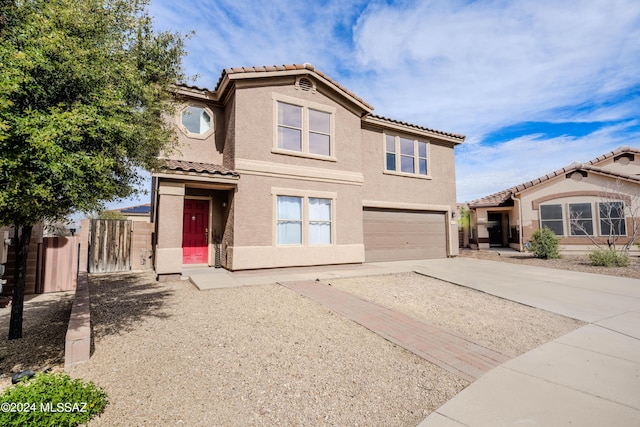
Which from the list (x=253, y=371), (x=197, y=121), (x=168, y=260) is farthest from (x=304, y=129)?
(x=253, y=371)

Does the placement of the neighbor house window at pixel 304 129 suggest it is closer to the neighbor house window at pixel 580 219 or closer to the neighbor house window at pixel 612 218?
the neighbor house window at pixel 580 219

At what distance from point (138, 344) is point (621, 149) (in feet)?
98.0

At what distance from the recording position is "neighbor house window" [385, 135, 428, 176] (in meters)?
15.1

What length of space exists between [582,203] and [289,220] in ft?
59.6

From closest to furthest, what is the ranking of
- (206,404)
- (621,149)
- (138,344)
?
1. (206,404)
2. (138,344)
3. (621,149)

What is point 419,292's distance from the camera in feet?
28.3

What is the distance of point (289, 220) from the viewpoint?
1151 cm

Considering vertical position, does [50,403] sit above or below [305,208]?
below

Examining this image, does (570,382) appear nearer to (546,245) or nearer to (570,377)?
(570,377)

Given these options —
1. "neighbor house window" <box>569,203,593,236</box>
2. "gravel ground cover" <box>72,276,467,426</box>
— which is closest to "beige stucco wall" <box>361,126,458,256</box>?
"neighbor house window" <box>569,203,593,236</box>

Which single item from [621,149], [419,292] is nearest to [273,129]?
[419,292]

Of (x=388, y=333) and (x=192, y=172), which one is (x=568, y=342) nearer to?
(x=388, y=333)

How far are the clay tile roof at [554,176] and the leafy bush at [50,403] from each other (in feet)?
75.6

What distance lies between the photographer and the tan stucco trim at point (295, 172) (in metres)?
10.8
